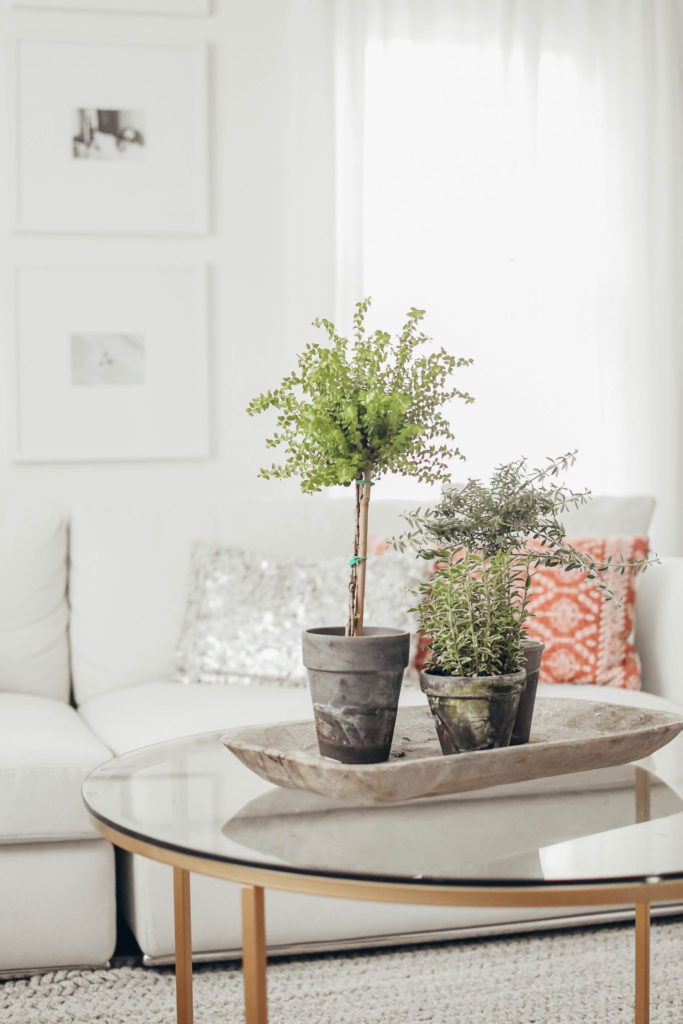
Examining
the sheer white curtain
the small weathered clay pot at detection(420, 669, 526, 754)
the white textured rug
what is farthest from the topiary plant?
the sheer white curtain

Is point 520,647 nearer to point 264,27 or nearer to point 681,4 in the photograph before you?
point 264,27

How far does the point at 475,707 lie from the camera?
3.75ft

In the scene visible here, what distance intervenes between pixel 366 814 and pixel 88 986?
0.95 meters

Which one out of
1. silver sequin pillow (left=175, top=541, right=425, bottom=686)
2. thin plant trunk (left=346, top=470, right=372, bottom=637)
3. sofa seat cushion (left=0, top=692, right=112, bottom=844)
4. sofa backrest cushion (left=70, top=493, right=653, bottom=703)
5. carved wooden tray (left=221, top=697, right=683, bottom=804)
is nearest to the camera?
carved wooden tray (left=221, top=697, right=683, bottom=804)

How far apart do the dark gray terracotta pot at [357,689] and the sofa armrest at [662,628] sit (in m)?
1.33

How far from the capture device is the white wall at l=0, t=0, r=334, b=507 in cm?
324

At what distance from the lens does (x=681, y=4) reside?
138 inches

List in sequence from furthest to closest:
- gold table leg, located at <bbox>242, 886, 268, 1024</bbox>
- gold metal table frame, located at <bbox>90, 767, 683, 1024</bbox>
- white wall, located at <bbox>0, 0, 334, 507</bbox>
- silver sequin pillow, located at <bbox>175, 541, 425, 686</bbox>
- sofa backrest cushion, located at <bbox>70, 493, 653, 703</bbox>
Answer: white wall, located at <bbox>0, 0, 334, 507</bbox> < sofa backrest cushion, located at <bbox>70, 493, 653, 703</bbox> < silver sequin pillow, located at <bbox>175, 541, 425, 686</bbox> < gold table leg, located at <bbox>242, 886, 268, 1024</bbox> < gold metal table frame, located at <bbox>90, 767, 683, 1024</bbox>

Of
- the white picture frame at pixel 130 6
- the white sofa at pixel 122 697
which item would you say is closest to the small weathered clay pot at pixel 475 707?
the white sofa at pixel 122 697

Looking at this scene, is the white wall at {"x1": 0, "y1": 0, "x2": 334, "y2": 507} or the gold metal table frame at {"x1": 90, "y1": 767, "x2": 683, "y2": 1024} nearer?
the gold metal table frame at {"x1": 90, "y1": 767, "x2": 683, "y2": 1024}

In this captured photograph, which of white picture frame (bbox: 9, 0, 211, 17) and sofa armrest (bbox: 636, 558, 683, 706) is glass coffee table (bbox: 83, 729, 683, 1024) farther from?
white picture frame (bbox: 9, 0, 211, 17)

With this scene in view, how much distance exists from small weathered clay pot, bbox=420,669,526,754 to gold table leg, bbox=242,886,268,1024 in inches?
11.3

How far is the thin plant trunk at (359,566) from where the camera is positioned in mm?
1188

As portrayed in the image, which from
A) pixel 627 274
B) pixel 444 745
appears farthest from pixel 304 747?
pixel 627 274
